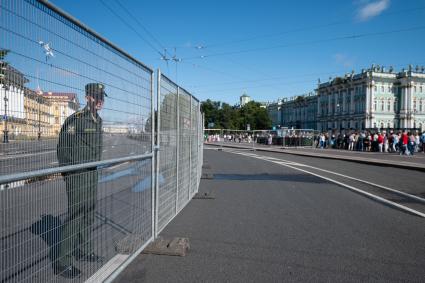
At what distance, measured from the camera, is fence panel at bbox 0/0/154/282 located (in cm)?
258

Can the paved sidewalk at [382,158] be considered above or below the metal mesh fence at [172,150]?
below

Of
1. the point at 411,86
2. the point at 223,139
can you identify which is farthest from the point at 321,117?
the point at 223,139

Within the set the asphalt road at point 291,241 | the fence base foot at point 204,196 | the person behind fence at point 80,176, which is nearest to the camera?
the person behind fence at point 80,176

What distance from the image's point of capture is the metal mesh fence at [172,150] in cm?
557

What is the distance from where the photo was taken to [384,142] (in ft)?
108

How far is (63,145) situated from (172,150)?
3144 mm

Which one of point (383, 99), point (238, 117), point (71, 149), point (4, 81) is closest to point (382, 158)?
point (71, 149)

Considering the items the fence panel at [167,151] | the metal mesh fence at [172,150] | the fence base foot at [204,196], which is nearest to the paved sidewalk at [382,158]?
the fence base foot at [204,196]

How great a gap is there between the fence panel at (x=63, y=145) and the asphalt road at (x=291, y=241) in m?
0.75

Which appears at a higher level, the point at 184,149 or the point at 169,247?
→ the point at 184,149

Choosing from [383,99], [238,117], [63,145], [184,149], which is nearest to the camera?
[63,145]

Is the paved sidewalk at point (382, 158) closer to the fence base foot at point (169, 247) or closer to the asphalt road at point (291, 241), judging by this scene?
the asphalt road at point (291, 241)

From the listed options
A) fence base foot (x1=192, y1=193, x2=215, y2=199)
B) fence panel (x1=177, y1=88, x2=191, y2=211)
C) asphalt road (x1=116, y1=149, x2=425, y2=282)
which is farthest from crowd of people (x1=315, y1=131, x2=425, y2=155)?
fence panel (x1=177, y1=88, x2=191, y2=211)

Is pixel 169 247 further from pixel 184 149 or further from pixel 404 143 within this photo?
pixel 404 143
